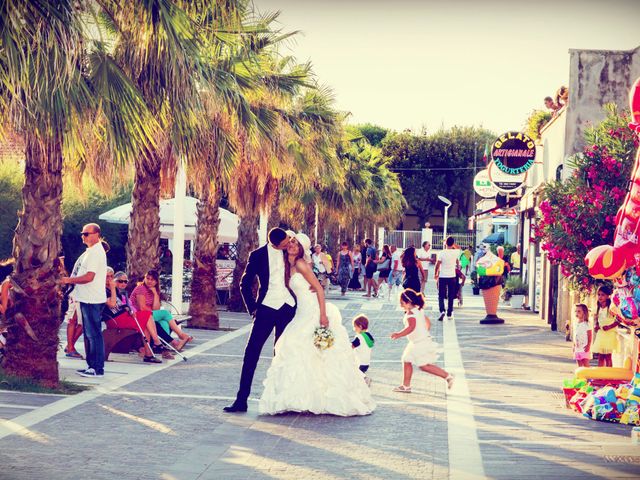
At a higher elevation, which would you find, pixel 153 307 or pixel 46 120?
pixel 46 120

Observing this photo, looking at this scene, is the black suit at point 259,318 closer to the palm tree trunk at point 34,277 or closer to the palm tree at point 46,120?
the palm tree at point 46,120

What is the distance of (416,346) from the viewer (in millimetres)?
12000

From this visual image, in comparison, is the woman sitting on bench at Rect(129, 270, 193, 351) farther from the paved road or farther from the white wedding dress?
the white wedding dress

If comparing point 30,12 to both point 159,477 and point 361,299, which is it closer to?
point 159,477

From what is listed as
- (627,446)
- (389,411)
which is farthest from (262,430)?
(627,446)

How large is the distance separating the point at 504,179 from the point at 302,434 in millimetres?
18008

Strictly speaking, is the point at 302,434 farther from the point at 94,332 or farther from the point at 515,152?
the point at 515,152

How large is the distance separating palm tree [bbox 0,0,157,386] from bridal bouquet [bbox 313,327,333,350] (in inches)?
106

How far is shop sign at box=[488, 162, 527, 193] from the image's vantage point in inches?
1020

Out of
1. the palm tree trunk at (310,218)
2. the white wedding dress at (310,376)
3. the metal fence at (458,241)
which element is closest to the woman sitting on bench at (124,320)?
the white wedding dress at (310,376)

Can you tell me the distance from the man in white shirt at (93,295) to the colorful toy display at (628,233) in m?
6.05

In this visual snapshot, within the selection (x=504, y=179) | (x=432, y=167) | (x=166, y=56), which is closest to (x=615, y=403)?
(x=166, y=56)

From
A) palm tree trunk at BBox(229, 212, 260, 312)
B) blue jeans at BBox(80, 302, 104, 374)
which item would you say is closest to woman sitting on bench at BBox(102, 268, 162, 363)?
blue jeans at BBox(80, 302, 104, 374)

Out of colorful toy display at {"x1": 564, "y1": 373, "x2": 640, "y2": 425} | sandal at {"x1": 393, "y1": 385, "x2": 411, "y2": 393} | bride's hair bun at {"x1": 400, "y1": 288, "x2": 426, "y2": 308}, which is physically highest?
bride's hair bun at {"x1": 400, "y1": 288, "x2": 426, "y2": 308}
